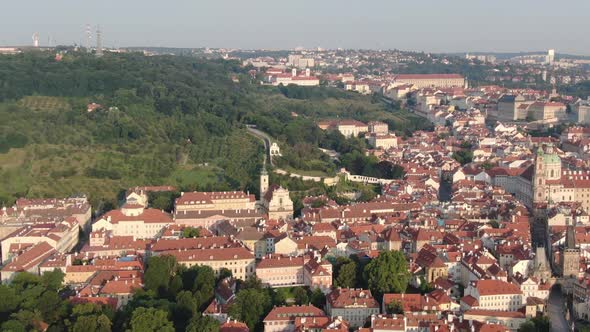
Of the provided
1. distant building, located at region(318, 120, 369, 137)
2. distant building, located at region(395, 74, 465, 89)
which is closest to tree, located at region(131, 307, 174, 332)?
distant building, located at region(318, 120, 369, 137)

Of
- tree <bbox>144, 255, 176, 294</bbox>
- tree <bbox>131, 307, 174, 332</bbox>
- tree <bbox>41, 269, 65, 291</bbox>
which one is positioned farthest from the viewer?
tree <bbox>41, 269, 65, 291</bbox>

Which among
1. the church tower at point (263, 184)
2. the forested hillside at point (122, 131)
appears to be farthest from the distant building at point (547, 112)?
the church tower at point (263, 184)

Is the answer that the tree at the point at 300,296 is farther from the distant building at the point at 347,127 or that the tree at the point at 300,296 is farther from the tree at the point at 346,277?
the distant building at the point at 347,127

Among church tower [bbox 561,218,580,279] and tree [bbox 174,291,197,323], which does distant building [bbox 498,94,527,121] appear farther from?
tree [bbox 174,291,197,323]

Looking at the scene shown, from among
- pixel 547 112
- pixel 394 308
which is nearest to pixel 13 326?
pixel 394 308

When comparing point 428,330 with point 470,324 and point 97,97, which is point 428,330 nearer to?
point 470,324
